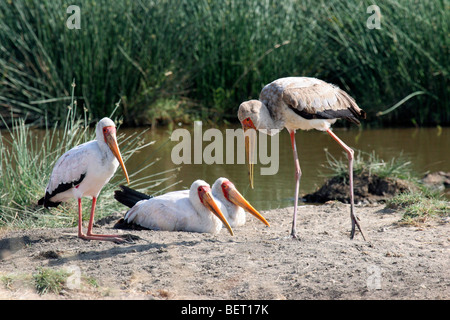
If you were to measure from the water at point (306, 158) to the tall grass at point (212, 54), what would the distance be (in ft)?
2.41

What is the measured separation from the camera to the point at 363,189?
7.57 meters

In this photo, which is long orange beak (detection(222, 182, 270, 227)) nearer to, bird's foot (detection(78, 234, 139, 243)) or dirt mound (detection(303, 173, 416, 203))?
bird's foot (detection(78, 234, 139, 243))

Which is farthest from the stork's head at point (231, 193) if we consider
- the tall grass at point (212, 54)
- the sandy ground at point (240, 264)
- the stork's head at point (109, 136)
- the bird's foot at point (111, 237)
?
the tall grass at point (212, 54)

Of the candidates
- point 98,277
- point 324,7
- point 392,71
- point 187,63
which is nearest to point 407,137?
point 392,71

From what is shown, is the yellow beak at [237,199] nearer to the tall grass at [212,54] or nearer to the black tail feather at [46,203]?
the black tail feather at [46,203]

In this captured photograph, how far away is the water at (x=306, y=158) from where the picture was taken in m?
8.26

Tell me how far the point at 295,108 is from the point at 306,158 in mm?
4468

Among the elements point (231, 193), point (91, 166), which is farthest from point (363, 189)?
point (91, 166)

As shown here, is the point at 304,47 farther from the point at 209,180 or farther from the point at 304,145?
the point at 209,180

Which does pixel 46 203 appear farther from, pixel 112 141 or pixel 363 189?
pixel 363 189

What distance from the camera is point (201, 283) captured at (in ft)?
14.3

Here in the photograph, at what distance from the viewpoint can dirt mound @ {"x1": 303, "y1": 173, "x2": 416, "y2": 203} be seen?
7500 millimetres

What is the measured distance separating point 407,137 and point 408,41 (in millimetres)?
1703

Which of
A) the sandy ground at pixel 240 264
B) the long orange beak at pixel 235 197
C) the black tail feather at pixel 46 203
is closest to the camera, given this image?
the sandy ground at pixel 240 264
